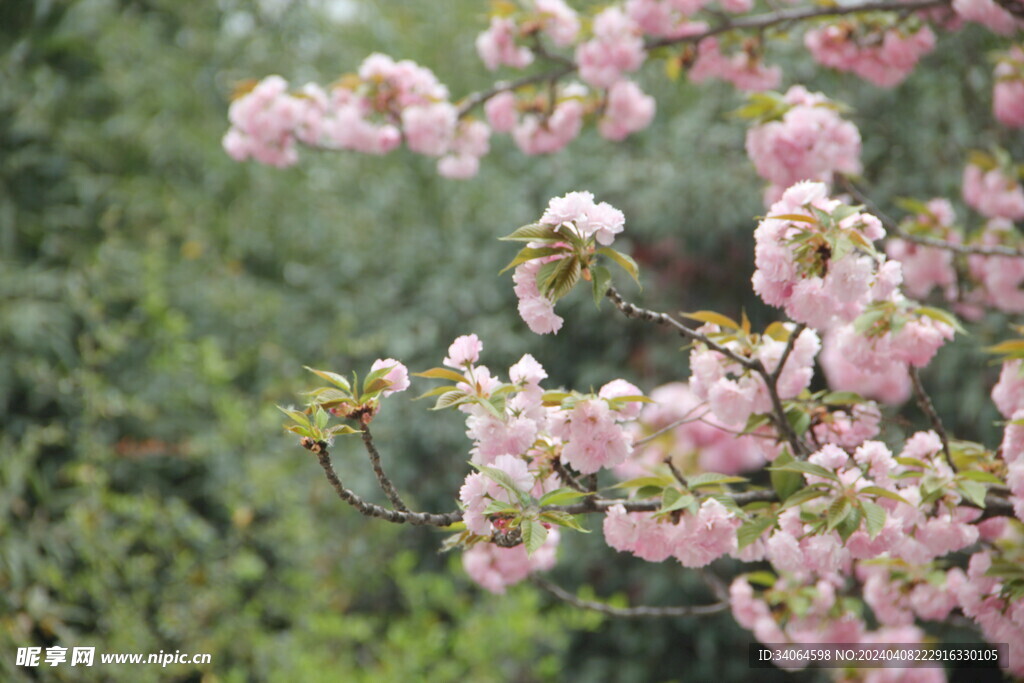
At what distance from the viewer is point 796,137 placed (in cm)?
153

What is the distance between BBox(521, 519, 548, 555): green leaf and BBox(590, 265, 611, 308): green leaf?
0.23m

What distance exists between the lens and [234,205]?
369cm

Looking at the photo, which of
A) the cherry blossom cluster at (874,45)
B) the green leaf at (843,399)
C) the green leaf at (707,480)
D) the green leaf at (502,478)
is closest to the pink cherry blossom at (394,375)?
the green leaf at (502,478)

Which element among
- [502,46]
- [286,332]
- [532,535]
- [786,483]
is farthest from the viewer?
[286,332]

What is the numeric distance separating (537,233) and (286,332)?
2.58 m

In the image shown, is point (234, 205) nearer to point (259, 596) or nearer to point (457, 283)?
point (457, 283)

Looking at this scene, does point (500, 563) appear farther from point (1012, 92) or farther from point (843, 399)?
point (1012, 92)

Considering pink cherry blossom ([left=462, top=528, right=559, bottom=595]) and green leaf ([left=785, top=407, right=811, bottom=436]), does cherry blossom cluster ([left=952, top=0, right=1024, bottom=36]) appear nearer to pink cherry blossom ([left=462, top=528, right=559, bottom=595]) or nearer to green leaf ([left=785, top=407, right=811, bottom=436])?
green leaf ([left=785, top=407, right=811, bottom=436])

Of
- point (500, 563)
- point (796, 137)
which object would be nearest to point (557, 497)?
point (500, 563)

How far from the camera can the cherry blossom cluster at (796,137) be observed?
1.53 metres
